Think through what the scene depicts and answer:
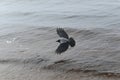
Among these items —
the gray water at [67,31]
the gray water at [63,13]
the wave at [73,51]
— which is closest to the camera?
the wave at [73,51]

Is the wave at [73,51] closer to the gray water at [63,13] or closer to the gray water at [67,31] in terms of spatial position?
the gray water at [67,31]

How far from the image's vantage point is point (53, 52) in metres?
7.57

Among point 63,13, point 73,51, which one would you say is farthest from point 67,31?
point 63,13

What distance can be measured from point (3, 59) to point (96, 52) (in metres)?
2.07

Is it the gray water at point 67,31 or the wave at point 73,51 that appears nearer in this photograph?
the wave at point 73,51

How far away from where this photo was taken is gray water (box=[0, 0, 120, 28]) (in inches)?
400

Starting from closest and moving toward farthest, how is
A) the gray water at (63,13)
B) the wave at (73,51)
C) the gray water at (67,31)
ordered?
the wave at (73,51) < the gray water at (67,31) < the gray water at (63,13)

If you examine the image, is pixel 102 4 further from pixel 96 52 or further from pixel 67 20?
pixel 96 52

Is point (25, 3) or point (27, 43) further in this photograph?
point (25, 3)

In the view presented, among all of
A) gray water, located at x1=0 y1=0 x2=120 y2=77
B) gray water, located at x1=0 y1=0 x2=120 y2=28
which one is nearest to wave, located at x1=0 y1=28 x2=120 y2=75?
gray water, located at x1=0 y1=0 x2=120 y2=77

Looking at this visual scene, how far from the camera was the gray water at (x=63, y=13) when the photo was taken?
33.3 ft

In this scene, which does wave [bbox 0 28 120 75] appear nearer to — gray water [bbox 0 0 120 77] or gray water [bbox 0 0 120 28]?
gray water [bbox 0 0 120 77]

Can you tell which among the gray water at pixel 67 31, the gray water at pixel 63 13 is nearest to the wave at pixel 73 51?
the gray water at pixel 67 31

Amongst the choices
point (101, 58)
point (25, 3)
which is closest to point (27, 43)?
point (101, 58)
